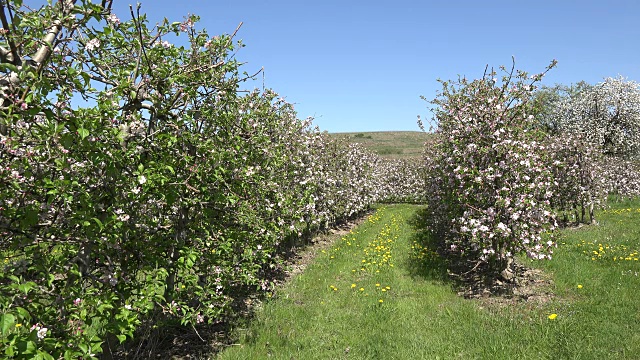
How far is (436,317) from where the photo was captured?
23.9 ft

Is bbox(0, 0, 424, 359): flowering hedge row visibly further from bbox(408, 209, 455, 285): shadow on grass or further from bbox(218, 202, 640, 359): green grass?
bbox(408, 209, 455, 285): shadow on grass

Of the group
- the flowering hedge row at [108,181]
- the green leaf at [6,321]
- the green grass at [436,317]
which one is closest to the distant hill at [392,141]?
the green grass at [436,317]

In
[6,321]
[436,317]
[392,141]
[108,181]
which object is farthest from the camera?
[392,141]

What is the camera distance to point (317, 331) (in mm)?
6902

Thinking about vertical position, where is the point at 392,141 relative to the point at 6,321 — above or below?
above

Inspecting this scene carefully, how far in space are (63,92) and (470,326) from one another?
6843 millimetres

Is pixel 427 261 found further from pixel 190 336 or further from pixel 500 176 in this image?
pixel 190 336

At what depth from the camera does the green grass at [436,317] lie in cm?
595

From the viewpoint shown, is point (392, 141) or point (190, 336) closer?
point (190, 336)

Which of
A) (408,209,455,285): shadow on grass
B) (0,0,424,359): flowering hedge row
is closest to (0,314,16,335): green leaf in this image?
(0,0,424,359): flowering hedge row

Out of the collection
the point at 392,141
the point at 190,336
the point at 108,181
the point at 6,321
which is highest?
the point at 392,141

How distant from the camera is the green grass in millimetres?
5953

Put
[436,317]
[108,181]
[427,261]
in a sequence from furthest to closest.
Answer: [427,261], [436,317], [108,181]

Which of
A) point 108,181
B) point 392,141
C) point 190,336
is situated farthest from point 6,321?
point 392,141
